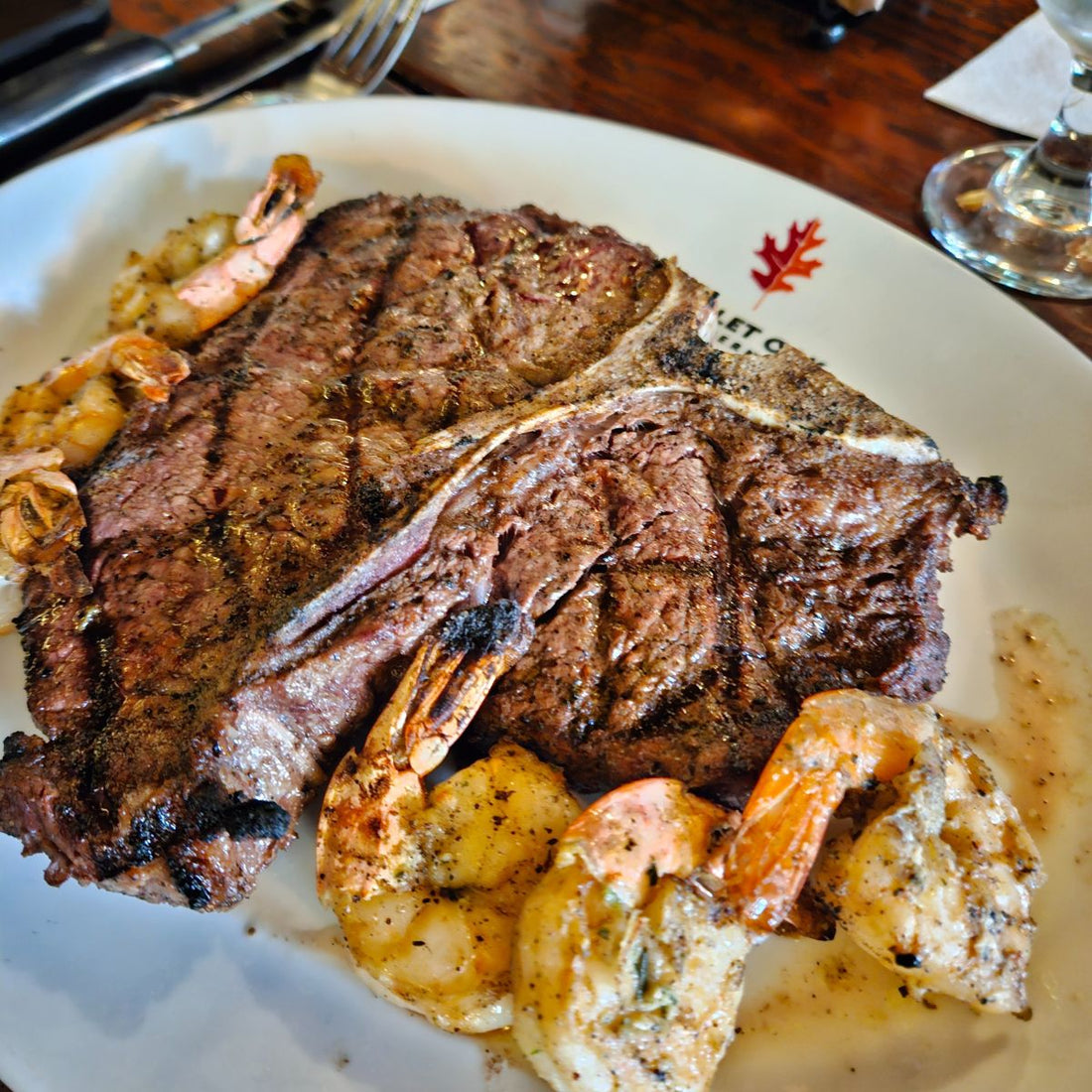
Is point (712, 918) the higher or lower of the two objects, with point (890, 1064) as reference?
higher

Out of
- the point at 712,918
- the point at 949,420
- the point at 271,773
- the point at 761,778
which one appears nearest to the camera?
the point at 712,918

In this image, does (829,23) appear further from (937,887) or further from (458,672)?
(937,887)

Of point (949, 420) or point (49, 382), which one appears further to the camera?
point (949, 420)

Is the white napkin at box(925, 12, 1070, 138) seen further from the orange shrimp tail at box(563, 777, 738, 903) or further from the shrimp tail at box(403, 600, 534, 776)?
the orange shrimp tail at box(563, 777, 738, 903)

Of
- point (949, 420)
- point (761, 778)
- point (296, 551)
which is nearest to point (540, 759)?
point (761, 778)

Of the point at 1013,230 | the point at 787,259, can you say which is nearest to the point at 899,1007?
the point at 787,259

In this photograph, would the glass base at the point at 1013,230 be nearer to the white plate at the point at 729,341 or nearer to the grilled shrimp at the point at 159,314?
the white plate at the point at 729,341

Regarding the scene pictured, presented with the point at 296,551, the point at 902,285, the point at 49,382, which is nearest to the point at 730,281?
the point at 902,285

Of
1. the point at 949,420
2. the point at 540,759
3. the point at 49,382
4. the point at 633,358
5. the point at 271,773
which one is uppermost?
the point at 49,382

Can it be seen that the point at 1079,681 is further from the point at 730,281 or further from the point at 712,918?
the point at 730,281

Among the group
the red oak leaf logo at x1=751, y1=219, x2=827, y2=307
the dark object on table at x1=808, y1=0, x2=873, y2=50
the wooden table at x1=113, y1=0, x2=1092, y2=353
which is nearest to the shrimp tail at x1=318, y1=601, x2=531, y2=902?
the red oak leaf logo at x1=751, y1=219, x2=827, y2=307

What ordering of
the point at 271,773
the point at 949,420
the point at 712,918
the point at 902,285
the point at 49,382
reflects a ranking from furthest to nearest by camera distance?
the point at 902,285, the point at 949,420, the point at 49,382, the point at 271,773, the point at 712,918
